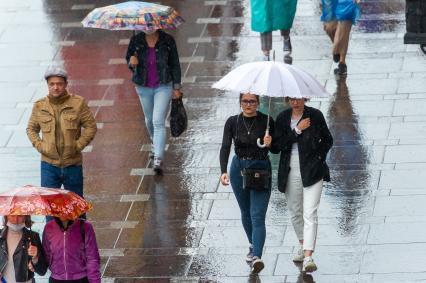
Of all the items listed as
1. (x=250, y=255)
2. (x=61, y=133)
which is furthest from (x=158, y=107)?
(x=250, y=255)

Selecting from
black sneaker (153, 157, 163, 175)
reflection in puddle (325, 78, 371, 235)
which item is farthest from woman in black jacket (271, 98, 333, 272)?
black sneaker (153, 157, 163, 175)

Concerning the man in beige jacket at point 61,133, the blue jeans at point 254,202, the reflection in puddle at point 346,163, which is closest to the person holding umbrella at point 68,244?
Answer: the blue jeans at point 254,202

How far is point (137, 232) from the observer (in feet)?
42.1

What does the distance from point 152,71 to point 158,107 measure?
39 centimetres

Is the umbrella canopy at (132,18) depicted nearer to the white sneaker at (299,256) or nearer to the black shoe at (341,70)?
the white sneaker at (299,256)

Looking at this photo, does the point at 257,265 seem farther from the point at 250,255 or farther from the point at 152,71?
the point at 152,71

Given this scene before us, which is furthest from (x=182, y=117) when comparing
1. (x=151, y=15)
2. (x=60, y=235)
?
(x=60, y=235)

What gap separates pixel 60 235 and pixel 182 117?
4315mm

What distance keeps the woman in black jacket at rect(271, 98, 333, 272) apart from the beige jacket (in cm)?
181

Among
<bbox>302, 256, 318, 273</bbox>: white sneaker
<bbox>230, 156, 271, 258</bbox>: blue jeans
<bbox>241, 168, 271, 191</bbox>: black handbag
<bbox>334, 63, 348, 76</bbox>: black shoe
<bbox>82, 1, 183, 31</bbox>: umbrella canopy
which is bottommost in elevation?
<bbox>334, 63, 348, 76</bbox>: black shoe

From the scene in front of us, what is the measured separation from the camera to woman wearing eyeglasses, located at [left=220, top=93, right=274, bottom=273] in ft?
37.3

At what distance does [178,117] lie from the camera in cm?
1403

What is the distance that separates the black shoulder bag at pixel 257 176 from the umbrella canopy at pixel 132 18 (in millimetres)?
2472

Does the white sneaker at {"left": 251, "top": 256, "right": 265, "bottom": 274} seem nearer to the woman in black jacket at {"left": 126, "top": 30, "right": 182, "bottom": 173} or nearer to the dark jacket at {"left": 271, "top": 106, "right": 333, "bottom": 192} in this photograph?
the dark jacket at {"left": 271, "top": 106, "right": 333, "bottom": 192}
